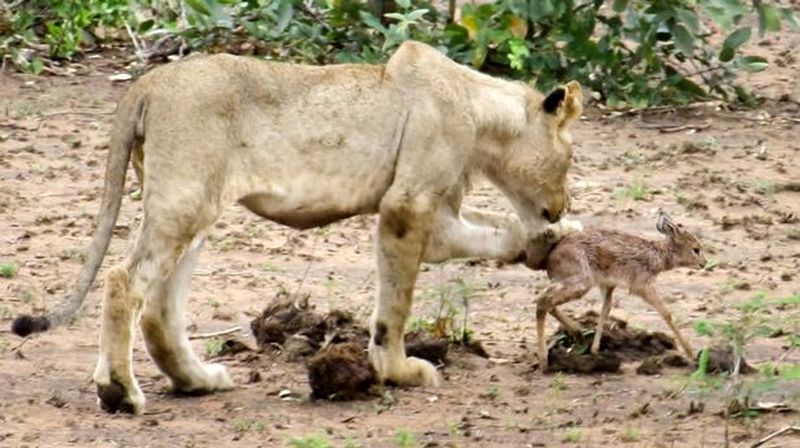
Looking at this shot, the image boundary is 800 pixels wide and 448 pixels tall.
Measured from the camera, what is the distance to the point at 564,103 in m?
8.59

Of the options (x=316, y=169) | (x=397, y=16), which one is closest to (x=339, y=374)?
(x=316, y=169)

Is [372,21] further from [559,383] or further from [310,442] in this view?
[310,442]

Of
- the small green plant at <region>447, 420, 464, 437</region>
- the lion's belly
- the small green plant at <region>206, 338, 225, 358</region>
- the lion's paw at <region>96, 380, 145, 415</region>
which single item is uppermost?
the lion's belly

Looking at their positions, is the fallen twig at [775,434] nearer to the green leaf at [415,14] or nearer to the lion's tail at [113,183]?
the lion's tail at [113,183]

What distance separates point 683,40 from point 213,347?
4833mm

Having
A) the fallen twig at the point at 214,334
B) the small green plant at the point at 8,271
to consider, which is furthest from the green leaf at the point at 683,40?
the small green plant at the point at 8,271

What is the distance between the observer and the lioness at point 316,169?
7.50m

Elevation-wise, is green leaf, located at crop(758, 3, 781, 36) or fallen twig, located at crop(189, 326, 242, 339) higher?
green leaf, located at crop(758, 3, 781, 36)

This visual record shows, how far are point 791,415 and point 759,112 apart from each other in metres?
6.18

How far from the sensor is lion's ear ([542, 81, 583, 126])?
28.1ft

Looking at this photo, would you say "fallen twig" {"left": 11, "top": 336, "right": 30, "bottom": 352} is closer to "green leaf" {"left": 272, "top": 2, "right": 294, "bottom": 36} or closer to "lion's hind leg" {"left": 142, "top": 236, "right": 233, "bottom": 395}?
"lion's hind leg" {"left": 142, "top": 236, "right": 233, "bottom": 395}

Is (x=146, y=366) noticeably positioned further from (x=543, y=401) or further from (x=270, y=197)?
(x=543, y=401)

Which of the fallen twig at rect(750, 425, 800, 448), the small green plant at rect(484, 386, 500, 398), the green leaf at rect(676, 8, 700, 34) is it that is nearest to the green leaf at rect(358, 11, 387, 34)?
the green leaf at rect(676, 8, 700, 34)

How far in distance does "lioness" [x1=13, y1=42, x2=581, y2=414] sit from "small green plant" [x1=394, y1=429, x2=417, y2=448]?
2.81 ft
